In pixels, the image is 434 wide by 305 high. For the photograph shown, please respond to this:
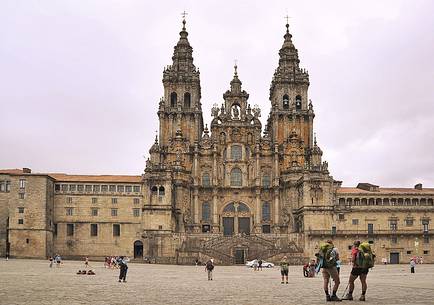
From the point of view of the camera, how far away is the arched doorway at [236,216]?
301 feet

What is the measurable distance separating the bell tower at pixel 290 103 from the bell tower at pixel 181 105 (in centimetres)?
1274

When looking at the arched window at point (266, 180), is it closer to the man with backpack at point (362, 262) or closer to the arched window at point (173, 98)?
the arched window at point (173, 98)

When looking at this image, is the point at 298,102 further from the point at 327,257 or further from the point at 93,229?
the point at 327,257

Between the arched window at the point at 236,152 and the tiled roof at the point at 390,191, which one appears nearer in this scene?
the tiled roof at the point at 390,191

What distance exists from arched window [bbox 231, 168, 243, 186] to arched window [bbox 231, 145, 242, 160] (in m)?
1.93

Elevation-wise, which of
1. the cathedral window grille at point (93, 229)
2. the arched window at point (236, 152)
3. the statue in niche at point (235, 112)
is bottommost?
the cathedral window grille at point (93, 229)

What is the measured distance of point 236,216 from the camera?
92.2 meters

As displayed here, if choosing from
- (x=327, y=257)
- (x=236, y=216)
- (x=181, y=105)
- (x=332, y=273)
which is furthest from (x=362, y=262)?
(x=181, y=105)

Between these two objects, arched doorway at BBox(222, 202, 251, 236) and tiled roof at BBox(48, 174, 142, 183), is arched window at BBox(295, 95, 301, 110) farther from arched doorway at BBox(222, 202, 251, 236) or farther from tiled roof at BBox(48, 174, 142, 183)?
tiled roof at BBox(48, 174, 142, 183)

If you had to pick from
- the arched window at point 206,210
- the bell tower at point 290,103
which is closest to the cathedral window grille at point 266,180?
the bell tower at point 290,103

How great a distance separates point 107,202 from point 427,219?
47.8 meters

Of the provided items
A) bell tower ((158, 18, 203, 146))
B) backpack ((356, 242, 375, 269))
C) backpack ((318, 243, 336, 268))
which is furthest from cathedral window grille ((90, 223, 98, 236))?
backpack ((356, 242, 375, 269))

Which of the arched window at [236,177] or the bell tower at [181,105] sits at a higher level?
the bell tower at [181,105]

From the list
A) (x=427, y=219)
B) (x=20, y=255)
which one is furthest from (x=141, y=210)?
(x=427, y=219)
